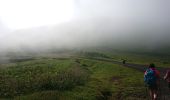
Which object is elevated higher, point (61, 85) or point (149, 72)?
point (149, 72)

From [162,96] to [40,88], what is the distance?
21449 millimetres

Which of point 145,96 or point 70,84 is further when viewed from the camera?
point 70,84

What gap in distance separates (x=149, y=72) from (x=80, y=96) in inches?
608

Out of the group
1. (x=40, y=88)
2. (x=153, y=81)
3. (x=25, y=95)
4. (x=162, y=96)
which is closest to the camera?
(x=153, y=81)

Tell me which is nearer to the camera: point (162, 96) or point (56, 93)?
point (162, 96)

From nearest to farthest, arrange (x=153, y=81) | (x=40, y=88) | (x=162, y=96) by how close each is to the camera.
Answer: (x=153, y=81), (x=162, y=96), (x=40, y=88)

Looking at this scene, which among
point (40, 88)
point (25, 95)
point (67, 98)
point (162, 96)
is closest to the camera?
point (162, 96)

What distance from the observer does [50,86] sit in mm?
49719

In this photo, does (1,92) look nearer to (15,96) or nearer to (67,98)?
(15,96)

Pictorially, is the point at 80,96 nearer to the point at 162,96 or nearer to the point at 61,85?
the point at 61,85

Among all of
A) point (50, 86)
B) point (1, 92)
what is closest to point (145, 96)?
point (50, 86)

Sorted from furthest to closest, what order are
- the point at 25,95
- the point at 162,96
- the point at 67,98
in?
1. the point at 25,95
2. the point at 67,98
3. the point at 162,96

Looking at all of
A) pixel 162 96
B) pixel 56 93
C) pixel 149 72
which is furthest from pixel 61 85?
pixel 149 72

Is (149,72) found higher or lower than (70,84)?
higher
